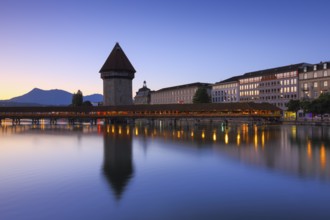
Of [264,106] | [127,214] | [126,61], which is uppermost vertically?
[126,61]

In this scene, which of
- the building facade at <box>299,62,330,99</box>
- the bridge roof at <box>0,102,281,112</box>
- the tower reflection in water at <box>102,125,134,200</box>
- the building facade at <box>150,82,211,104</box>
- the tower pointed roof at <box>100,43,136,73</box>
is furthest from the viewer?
the building facade at <box>150,82,211,104</box>

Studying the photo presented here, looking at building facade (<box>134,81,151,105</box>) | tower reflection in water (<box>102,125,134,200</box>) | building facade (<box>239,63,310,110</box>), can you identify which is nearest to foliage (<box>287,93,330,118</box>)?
building facade (<box>239,63,310,110</box>)

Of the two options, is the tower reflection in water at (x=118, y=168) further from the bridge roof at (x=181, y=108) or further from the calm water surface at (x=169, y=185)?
the bridge roof at (x=181, y=108)

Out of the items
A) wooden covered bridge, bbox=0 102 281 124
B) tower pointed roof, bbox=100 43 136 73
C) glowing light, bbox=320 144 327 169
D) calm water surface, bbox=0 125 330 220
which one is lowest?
calm water surface, bbox=0 125 330 220

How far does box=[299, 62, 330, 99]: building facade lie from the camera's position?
7814cm

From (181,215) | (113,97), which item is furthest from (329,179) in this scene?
(113,97)

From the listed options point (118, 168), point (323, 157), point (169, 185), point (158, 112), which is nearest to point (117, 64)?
point (158, 112)

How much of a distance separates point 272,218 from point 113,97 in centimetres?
8891

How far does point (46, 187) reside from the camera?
17203mm

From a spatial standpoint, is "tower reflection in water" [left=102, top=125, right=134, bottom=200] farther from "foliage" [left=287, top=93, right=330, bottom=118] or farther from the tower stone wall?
the tower stone wall

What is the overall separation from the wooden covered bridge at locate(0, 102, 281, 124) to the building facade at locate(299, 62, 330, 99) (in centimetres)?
1127

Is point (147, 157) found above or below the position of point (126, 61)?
below

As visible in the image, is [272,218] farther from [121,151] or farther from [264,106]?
[264,106]

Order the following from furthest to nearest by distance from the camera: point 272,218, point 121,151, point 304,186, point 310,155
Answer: point 121,151 < point 310,155 < point 304,186 < point 272,218
